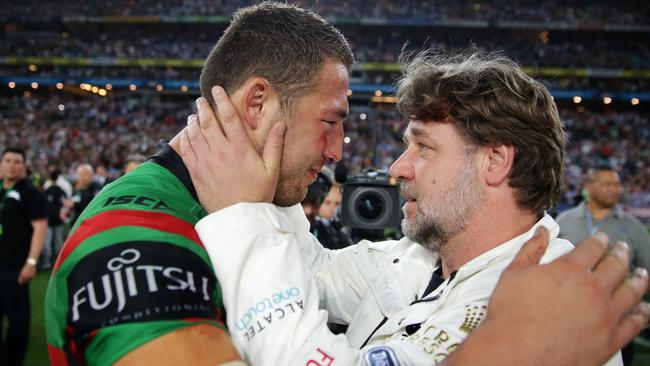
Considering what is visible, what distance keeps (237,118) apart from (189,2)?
35405mm

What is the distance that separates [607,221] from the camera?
5.12m

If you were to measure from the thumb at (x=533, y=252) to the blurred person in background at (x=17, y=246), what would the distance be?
501cm

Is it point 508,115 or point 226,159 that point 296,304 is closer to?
point 226,159

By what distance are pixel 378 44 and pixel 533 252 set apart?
33725 millimetres

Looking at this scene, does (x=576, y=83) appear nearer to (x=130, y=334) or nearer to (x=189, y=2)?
(x=189, y=2)

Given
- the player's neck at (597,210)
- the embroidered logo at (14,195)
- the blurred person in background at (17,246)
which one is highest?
the player's neck at (597,210)

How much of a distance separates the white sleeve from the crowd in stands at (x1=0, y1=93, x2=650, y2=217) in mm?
21013

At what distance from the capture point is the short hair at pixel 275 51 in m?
1.58

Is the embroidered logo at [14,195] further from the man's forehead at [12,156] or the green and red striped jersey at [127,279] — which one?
the green and red striped jersey at [127,279]

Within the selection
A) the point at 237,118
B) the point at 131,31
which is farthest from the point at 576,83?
the point at 237,118

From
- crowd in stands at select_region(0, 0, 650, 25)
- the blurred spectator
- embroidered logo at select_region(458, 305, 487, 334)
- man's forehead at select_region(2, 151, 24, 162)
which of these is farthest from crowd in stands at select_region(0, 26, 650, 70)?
embroidered logo at select_region(458, 305, 487, 334)

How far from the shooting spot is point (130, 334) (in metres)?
1.04

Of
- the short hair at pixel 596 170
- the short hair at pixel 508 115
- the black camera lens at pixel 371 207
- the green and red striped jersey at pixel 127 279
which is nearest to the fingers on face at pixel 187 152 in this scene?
the green and red striped jersey at pixel 127 279

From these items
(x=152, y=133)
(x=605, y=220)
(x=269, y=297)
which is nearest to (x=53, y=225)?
(x=605, y=220)
